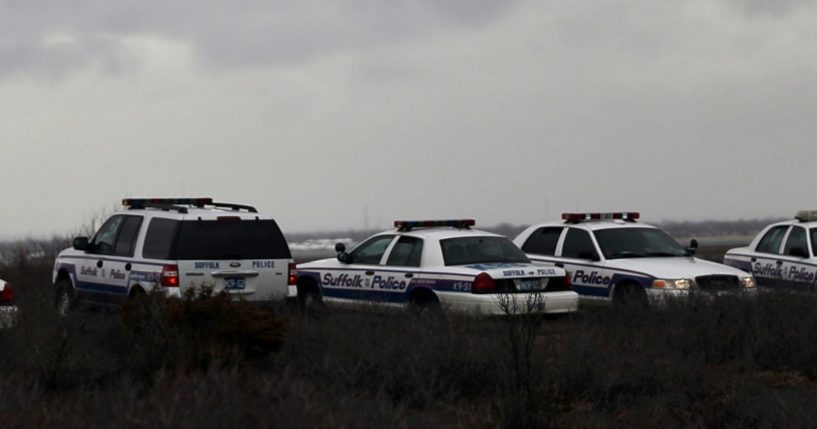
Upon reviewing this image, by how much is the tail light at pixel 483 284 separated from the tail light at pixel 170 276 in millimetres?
3627

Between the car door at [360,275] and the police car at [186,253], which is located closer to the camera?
the police car at [186,253]

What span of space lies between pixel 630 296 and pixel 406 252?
10.0 ft

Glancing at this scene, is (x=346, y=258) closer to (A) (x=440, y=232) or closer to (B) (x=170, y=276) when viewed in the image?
(A) (x=440, y=232)

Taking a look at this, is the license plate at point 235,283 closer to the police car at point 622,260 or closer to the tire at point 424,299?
the tire at point 424,299

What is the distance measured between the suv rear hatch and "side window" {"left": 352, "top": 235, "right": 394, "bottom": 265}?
4.91 feet

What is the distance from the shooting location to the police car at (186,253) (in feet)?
51.2

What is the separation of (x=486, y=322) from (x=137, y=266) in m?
4.88

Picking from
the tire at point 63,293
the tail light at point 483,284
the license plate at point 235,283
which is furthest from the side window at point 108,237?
the tail light at point 483,284

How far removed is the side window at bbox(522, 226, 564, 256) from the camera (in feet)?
62.3

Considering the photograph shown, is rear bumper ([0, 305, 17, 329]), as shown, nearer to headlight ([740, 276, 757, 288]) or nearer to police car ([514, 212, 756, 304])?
police car ([514, 212, 756, 304])

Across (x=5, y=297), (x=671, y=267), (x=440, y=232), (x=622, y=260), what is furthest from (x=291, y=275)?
(x=671, y=267)

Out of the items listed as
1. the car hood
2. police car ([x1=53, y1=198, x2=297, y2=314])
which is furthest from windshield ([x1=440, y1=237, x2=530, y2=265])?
police car ([x1=53, y1=198, x2=297, y2=314])

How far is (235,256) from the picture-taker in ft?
52.4

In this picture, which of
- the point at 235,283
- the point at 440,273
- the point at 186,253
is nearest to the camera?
the point at 186,253
